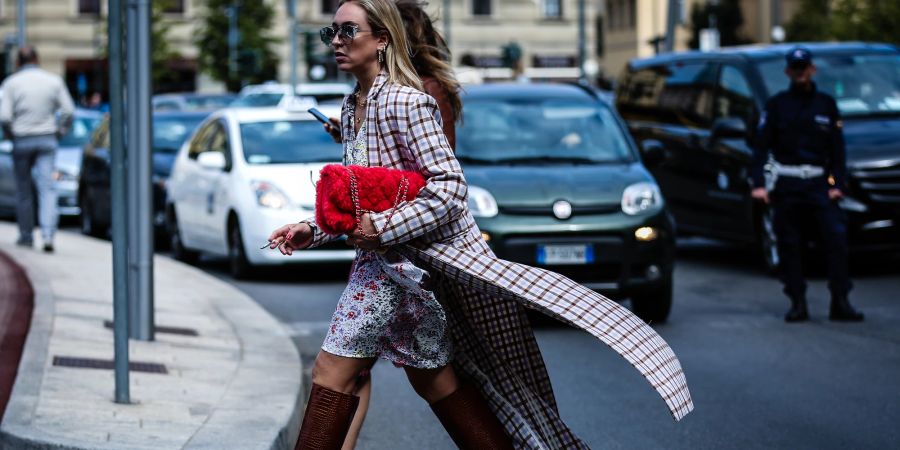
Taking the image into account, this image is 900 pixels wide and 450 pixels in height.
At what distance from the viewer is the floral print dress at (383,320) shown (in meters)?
4.62

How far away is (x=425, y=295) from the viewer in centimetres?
460

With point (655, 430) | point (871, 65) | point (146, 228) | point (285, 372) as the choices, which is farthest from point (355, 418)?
point (871, 65)

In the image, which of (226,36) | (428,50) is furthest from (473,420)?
(226,36)

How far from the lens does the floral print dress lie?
15.1ft

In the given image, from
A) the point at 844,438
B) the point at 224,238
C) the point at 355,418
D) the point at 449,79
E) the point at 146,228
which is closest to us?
the point at 355,418

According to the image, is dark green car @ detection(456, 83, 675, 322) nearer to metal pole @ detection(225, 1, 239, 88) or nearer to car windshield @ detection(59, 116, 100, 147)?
car windshield @ detection(59, 116, 100, 147)

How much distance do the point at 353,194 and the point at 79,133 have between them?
19727 mm

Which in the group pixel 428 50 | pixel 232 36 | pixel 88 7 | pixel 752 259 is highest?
pixel 88 7

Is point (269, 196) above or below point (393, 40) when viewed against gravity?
below

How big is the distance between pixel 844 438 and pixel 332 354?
2.99 m

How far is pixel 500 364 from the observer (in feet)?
15.3

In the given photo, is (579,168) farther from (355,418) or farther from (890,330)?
(355,418)

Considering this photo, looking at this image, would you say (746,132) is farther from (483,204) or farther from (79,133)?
(79,133)

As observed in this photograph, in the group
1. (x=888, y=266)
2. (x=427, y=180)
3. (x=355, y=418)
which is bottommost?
(x=888, y=266)
